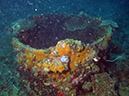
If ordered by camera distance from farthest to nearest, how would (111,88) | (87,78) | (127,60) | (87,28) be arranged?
(87,28), (127,60), (87,78), (111,88)

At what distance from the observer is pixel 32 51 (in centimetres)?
359

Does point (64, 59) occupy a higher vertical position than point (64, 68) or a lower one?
higher

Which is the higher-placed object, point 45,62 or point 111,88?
point 45,62

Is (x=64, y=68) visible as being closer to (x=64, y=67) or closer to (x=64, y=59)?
(x=64, y=67)

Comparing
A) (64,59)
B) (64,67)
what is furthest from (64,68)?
(64,59)

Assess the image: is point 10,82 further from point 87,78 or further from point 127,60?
point 127,60

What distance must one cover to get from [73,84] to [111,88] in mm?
1341

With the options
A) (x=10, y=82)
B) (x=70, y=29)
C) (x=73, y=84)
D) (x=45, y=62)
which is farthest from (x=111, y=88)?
(x=10, y=82)

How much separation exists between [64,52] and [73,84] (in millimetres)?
1194

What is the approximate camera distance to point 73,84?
3.12 metres

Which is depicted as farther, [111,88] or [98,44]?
[98,44]

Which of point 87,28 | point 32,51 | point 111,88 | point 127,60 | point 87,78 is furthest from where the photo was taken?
point 87,28

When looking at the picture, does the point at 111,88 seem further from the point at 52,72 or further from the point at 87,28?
the point at 87,28

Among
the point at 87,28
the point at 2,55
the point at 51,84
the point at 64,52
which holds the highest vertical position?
the point at 87,28
